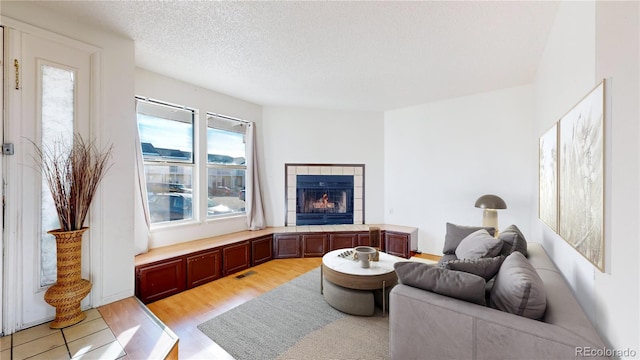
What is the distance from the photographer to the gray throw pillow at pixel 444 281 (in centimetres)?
153

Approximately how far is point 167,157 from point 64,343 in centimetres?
238

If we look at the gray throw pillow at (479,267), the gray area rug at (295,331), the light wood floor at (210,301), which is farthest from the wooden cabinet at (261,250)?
the gray throw pillow at (479,267)

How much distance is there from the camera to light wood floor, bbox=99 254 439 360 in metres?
1.99

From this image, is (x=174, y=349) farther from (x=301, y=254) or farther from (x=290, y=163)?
(x=290, y=163)

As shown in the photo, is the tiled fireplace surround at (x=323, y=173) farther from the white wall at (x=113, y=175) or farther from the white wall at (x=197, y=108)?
the white wall at (x=113, y=175)

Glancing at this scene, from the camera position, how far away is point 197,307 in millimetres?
2771

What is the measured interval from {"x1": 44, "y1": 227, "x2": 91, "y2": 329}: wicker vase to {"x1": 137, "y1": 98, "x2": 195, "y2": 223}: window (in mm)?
1455

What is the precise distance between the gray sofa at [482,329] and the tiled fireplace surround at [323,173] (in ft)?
11.2

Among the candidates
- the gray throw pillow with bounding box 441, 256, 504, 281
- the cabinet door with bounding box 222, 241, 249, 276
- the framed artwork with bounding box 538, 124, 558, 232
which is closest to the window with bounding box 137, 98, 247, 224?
the cabinet door with bounding box 222, 241, 249, 276

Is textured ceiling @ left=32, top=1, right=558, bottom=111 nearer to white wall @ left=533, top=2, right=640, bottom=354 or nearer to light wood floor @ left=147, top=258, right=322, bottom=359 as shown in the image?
white wall @ left=533, top=2, right=640, bottom=354

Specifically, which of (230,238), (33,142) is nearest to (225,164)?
(230,238)

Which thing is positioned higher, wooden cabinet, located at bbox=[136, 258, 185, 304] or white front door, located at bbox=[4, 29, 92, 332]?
white front door, located at bbox=[4, 29, 92, 332]

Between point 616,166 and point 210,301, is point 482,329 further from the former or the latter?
point 210,301

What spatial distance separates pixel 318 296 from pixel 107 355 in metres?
1.95
